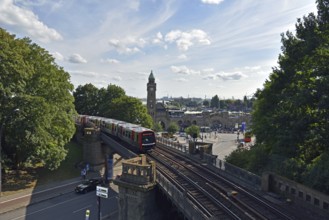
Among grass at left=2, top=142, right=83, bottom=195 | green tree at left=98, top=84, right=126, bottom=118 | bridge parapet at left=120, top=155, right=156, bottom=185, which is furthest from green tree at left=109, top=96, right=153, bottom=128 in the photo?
bridge parapet at left=120, top=155, right=156, bottom=185

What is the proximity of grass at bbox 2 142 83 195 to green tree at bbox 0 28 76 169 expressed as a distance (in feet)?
5.54

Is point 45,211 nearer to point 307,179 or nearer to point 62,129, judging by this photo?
point 62,129

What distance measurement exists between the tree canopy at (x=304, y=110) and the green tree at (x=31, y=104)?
2207 centimetres

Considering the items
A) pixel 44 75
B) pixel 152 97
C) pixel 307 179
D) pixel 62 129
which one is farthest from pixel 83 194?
pixel 152 97

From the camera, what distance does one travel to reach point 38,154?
3128cm

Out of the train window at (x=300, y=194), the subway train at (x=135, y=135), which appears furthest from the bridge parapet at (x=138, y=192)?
the subway train at (x=135, y=135)

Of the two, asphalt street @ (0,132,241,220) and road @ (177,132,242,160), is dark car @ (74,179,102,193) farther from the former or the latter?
road @ (177,132,242,160)

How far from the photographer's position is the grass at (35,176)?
108ft

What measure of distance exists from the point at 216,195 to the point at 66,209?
60.6 ft

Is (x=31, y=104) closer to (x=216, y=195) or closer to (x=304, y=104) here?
(x=216, y=195)

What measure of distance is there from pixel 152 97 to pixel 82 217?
7523 cm

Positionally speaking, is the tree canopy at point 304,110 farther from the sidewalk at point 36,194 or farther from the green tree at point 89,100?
the green tree at point 89,100

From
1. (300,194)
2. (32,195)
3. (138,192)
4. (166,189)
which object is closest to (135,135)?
(32,195)

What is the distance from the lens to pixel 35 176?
121 feet
